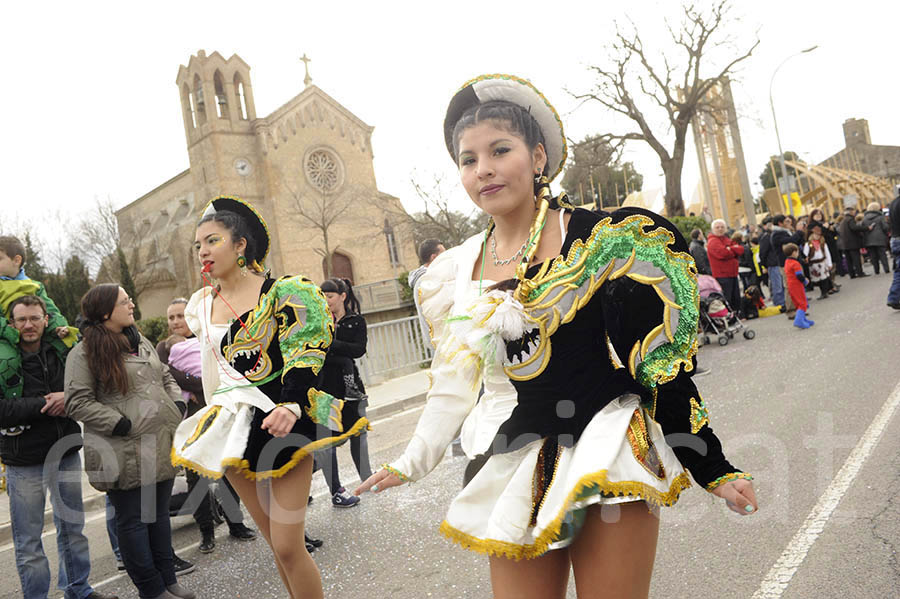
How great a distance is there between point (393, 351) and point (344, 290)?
24.2 ft

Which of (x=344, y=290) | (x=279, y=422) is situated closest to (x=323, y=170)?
(x=344, y=290)

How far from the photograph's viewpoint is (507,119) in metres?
2.11

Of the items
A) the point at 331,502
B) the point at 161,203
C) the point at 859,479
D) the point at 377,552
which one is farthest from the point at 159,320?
the point at 161,203

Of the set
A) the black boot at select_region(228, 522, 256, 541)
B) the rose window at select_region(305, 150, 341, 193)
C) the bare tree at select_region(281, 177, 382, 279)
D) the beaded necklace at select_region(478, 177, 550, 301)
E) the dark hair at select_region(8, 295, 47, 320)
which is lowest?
the black boot at select_region(228, 522, 256, 541)

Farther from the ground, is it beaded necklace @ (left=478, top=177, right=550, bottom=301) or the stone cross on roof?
the stone cross on roof

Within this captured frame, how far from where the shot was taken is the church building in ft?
130

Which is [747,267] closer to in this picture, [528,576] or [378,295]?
[528,576]

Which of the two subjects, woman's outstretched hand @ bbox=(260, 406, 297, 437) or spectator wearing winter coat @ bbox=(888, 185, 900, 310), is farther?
spectator wearing winter coat @ bbox=(888, 185, 900, 310)

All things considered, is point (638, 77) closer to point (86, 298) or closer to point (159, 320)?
point (159, 320)

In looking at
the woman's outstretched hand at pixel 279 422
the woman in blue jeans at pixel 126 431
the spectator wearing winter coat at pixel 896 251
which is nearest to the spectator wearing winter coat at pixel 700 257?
the spectator wearing winter coat at pixel 896 251

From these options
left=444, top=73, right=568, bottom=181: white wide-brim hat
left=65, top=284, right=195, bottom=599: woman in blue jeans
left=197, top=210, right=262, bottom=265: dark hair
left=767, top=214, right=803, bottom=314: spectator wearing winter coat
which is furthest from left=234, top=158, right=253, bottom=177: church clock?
left=444, top=73, right=568, bottom=181: white wide-brim hat

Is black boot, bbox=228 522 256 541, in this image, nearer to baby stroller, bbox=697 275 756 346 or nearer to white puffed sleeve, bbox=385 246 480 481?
white puffed sleeve, bbox=385 246 480 481

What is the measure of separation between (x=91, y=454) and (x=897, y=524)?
456cm

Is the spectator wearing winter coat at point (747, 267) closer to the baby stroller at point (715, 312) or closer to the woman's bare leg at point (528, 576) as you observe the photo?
the baby stroller at point (715, 312)
